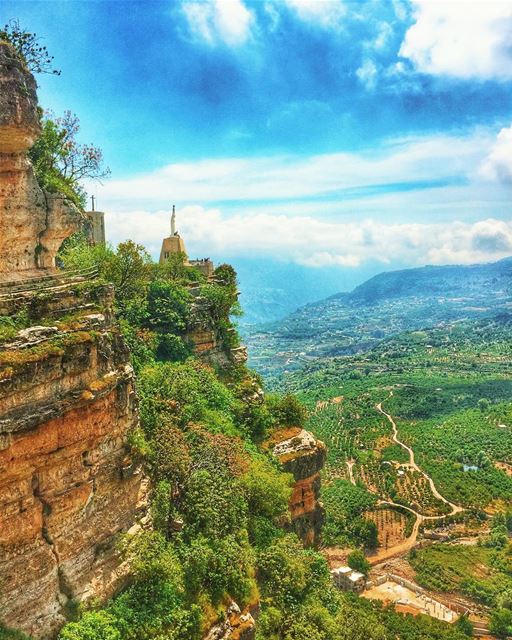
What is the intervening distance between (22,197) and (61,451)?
13.5 meters

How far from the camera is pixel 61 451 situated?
15.8 meters

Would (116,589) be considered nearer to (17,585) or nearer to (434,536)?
(17,585)

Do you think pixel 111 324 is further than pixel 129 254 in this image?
No

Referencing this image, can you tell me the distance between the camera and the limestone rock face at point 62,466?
566 inches

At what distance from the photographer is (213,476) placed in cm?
2181

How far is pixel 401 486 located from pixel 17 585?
2632 inches

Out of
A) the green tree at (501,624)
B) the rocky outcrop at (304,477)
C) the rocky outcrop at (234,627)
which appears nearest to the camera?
the rocky outcrop at (234,627)

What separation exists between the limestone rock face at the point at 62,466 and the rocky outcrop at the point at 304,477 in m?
11.7

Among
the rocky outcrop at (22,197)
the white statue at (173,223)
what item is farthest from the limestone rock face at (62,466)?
the white statue at (173,223)

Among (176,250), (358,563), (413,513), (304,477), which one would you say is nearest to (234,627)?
(304,477)

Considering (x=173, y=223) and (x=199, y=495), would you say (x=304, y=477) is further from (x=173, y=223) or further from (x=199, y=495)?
(x=173, y=223)

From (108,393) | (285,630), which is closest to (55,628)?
(108,393)

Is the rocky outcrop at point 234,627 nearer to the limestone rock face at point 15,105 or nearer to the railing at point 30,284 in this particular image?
the railing at point 30,284

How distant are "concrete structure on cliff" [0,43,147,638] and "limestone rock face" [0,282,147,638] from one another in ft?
0.10
